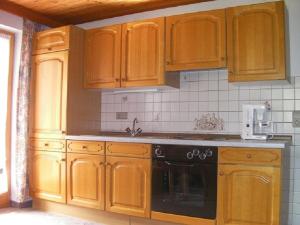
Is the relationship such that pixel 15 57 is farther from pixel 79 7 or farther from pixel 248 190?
pixel 248 190

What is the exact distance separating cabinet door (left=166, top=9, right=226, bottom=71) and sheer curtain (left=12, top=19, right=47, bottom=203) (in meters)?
1.69

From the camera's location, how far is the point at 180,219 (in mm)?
2604

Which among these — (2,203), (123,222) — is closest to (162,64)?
(123,222)

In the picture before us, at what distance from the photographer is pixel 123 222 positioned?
2.95 meters

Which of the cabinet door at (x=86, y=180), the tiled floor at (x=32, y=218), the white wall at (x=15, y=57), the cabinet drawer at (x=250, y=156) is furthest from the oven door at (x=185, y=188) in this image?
the white wall at (x=15, y=57)

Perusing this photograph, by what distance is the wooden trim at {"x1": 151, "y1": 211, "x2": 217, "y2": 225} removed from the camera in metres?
2.50

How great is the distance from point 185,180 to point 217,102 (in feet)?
3.04

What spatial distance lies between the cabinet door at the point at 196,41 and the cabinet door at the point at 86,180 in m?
1.22

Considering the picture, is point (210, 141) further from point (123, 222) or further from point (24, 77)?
point (24, 77)

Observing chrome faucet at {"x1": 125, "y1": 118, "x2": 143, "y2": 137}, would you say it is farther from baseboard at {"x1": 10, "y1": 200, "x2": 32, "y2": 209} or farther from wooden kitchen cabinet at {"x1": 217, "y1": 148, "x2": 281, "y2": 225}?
baseboard at {"x1": 10, "y1": 200, "x2": 32, "y2": 209}

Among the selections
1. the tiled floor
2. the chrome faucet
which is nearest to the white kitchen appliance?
the chrome faucet

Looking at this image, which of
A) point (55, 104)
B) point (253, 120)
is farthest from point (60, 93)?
point (253, 120)

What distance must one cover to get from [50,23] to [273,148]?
9.82 ft

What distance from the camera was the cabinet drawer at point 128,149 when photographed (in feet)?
9.09
